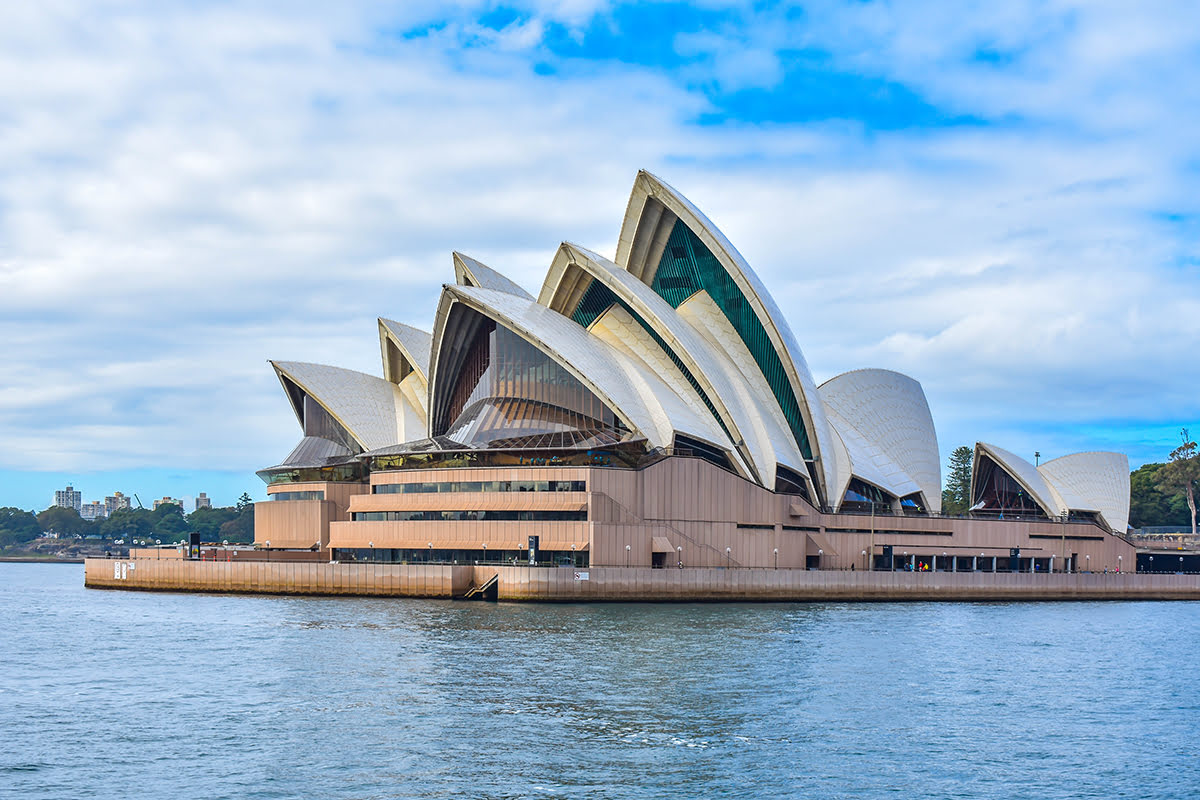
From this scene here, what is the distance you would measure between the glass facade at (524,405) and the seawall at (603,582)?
9343mm

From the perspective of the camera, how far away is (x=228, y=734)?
1074 inches

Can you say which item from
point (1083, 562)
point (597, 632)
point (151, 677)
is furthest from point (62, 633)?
point (1083, 562)

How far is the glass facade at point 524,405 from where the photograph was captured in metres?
69.0

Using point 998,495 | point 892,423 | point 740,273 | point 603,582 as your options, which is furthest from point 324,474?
point 998,495

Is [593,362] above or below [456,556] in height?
above

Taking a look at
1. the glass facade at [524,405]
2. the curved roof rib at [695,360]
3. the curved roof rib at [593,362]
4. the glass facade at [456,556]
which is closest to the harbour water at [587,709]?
the glass facade at [456,556]

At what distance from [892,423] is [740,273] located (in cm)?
2166

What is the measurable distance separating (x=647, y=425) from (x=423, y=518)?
1331cm

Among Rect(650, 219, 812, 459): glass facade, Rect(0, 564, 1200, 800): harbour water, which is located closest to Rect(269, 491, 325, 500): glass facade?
Rect(650, 219, 812, 459): glass facade

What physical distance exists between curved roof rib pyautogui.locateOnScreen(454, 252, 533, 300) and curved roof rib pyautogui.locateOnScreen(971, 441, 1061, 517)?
3755 centimetres

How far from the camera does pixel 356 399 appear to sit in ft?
283

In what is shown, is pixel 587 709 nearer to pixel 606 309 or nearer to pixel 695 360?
pixel 695 360

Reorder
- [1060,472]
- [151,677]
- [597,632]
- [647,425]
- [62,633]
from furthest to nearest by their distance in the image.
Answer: [1060,472] < [647,425] < [62,633] < [597,632] < [151,677]

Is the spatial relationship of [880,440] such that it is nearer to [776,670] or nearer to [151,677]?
[776,670]
